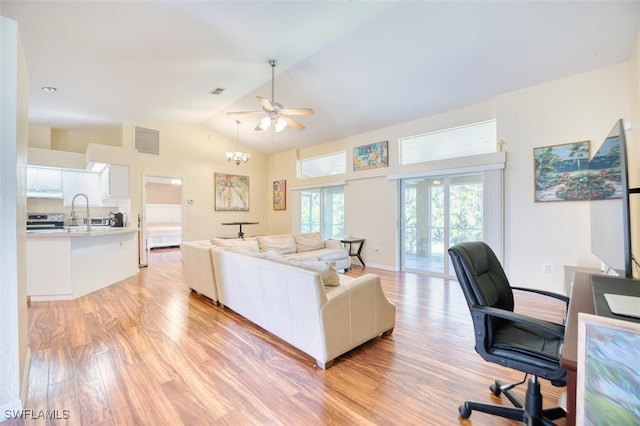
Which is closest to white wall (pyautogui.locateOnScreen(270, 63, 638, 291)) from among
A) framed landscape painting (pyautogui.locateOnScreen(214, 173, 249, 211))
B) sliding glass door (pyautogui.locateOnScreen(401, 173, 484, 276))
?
sliding glass door (pyautogui.locateOnScreen(401, 173, 484, 276))

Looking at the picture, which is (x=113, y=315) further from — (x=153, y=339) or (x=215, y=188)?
(x=215, y=188)

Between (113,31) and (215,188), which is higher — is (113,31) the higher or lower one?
the higher one

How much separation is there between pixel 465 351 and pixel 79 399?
2.86m

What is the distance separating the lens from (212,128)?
7.61m

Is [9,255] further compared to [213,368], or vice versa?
[213,368]

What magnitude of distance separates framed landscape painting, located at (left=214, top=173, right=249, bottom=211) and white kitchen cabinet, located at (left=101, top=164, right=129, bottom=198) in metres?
2.44

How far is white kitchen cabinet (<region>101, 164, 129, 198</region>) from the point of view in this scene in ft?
17.7

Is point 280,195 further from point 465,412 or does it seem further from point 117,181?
point 465,412

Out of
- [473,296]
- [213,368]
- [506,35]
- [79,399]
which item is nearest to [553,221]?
[506,35]

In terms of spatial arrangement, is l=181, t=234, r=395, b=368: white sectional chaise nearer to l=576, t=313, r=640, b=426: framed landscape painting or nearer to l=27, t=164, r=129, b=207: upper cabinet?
l=576, t=313, r=640, b=426: framed landscape painting

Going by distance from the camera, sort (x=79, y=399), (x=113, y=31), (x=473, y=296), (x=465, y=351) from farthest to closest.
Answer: (x=113, y=31) → (x=465, y=351) → (x=79, y=399) → (x=473, y=296)

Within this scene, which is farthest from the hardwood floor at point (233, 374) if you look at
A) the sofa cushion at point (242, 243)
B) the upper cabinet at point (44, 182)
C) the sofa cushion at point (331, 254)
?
the upper cabinet at point (44, 182)

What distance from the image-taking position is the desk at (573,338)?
904 millimetres
